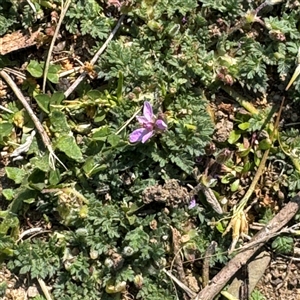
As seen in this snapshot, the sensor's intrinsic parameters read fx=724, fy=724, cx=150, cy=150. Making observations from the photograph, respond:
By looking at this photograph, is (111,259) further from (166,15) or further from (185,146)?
(166,15)

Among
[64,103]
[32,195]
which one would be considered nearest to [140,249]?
[32,195]

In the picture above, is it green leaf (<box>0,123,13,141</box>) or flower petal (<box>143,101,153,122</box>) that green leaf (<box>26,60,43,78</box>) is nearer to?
green leaf (<box>0,123,13,141</box>)

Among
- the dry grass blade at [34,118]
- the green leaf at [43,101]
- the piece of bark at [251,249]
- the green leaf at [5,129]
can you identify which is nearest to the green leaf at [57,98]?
the green leaf at [43,101]

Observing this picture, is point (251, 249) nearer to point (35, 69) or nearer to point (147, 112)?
point (147, 112)

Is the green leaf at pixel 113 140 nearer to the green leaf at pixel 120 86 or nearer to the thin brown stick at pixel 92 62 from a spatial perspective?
the green leaf at pixel 120 86

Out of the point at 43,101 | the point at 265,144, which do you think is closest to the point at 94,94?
the point at 43,101

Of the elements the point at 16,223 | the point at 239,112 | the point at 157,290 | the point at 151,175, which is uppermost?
the point at 239,112
